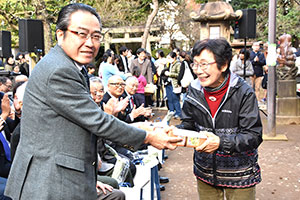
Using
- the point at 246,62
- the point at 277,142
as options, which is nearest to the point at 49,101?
the point at 277,142

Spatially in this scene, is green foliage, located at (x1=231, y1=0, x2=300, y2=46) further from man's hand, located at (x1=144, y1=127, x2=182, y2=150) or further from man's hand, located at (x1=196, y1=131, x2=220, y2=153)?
man's hand, located at (x1=144, y1=127, x2=182, y2=150)

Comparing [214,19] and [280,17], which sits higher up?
[280,17]

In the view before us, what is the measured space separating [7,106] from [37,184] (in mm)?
2049

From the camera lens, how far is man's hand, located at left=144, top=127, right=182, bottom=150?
228 centimetres

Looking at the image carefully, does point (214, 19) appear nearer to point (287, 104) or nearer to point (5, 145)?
point (287, 104)

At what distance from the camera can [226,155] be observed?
259 cm

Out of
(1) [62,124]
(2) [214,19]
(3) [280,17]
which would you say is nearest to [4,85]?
(1) [62,124]

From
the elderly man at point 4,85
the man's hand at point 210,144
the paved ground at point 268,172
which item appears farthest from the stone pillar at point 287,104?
the man's hand at point 210,144

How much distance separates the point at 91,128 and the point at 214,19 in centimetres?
1178

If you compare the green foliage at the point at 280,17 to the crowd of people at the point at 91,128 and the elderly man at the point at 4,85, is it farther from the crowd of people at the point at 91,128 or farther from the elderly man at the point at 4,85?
the crowd of people at the point at 91,128

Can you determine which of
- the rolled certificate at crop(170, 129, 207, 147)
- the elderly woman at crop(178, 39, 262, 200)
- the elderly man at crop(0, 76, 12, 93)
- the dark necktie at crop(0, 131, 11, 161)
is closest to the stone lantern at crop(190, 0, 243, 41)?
the elderly man at crop(0, 76, 12, 93)

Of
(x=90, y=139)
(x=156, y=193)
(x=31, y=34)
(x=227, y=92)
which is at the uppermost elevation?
(x=31, y=34)

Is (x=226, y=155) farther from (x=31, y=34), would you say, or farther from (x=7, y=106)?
(x=31, y=34)

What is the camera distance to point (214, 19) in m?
12.9
